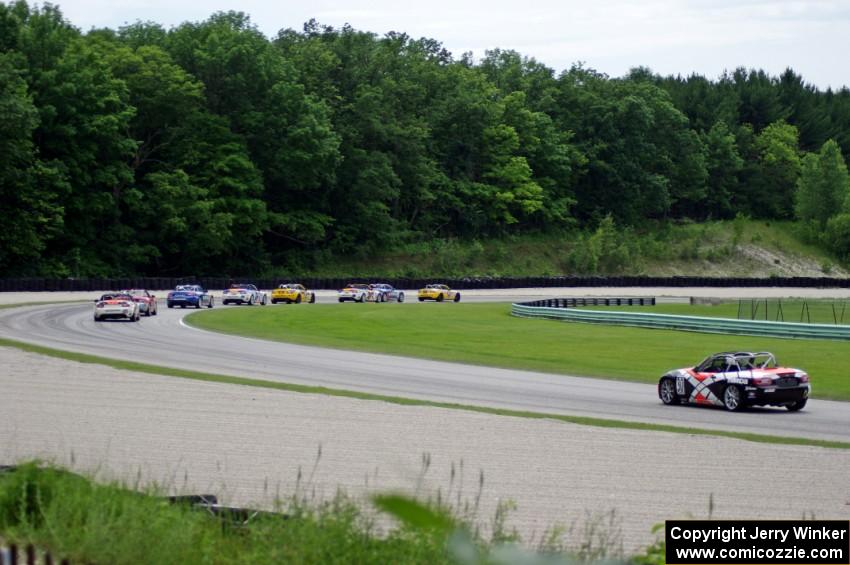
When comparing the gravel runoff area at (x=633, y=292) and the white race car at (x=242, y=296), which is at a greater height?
the white race car at (x=242, y=296)

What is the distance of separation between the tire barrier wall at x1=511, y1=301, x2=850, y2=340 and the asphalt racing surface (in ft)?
51.0

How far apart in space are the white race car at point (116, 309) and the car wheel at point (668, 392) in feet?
96.9

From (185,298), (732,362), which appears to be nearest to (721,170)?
(185,298)

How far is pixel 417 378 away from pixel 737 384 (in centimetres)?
780

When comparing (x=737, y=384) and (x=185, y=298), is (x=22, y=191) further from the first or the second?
(x=737, y=384)

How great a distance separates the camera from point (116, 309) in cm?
4928

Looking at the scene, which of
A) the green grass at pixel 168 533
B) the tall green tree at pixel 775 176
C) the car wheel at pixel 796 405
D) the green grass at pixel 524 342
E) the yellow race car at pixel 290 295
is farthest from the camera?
the tall green tree at pixel 775 176

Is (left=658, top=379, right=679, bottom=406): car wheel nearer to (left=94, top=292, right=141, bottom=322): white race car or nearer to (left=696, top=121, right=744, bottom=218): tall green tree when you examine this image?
(left=94, top=292, right=141, bottom=322): white race car

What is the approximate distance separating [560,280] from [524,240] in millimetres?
22706

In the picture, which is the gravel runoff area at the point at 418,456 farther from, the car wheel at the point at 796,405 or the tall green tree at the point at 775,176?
the tall green tree at the point at 775,176

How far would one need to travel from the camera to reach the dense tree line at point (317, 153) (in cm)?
8756

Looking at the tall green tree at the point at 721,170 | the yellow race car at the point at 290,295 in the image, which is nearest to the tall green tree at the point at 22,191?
the yellow race car at the point at 290,295

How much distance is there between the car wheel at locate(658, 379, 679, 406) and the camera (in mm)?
24984

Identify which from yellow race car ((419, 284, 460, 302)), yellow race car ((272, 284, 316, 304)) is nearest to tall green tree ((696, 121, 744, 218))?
yellow race car ((419, 284, 460, 302))
